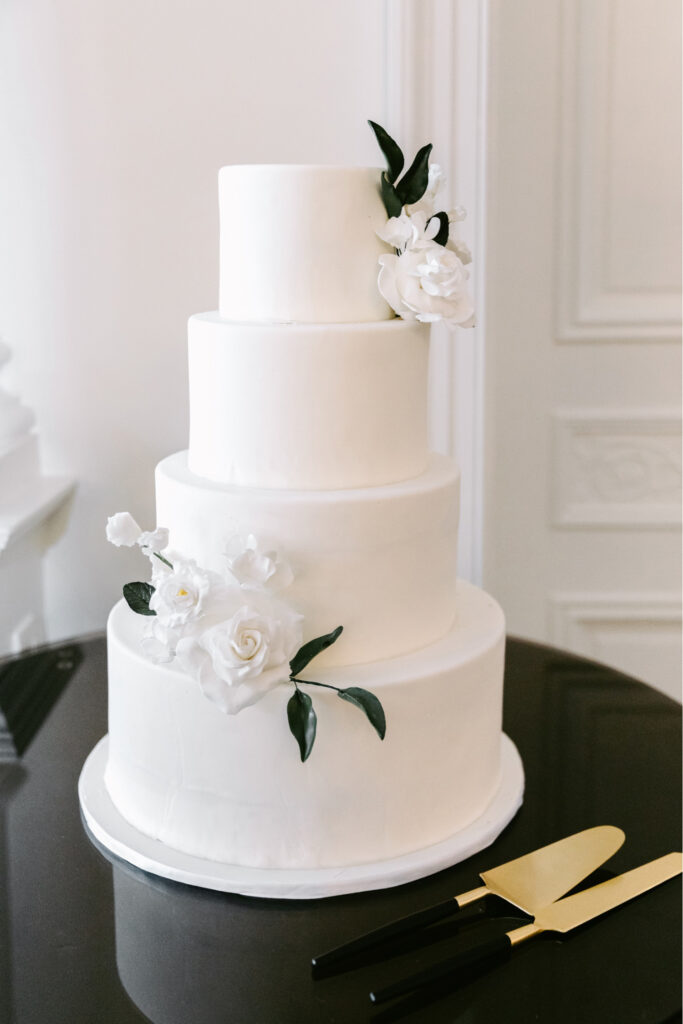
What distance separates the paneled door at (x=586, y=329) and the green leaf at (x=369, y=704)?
89 cm

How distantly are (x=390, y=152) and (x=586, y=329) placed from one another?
3.27ft

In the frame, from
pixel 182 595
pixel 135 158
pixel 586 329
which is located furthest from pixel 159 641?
pixel 586 329

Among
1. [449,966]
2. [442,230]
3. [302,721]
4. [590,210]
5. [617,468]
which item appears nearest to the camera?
[449,966]

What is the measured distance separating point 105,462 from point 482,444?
2.21 ft

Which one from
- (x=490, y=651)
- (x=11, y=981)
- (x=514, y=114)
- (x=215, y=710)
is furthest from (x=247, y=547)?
(x=514, y=114)

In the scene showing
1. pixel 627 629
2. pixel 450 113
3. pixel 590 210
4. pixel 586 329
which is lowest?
pixel 627 629

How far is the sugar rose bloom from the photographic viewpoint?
921 millimetres

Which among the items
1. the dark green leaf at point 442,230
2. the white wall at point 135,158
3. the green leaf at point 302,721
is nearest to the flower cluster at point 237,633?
the green leaf at point 302,721

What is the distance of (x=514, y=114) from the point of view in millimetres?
1857

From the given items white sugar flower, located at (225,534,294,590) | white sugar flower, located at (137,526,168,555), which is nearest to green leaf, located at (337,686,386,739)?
white sugar flower, located at (225,534,294,590)

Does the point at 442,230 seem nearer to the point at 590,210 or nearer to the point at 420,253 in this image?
the point at 420,253

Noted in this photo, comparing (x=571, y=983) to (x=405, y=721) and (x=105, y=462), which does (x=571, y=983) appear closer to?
(x=405, y=721)

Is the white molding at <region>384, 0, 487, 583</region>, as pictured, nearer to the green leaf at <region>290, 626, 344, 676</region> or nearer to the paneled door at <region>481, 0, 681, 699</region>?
the paneled door at <region>481, 0, 681, 699</region>

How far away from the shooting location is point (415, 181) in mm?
1057
